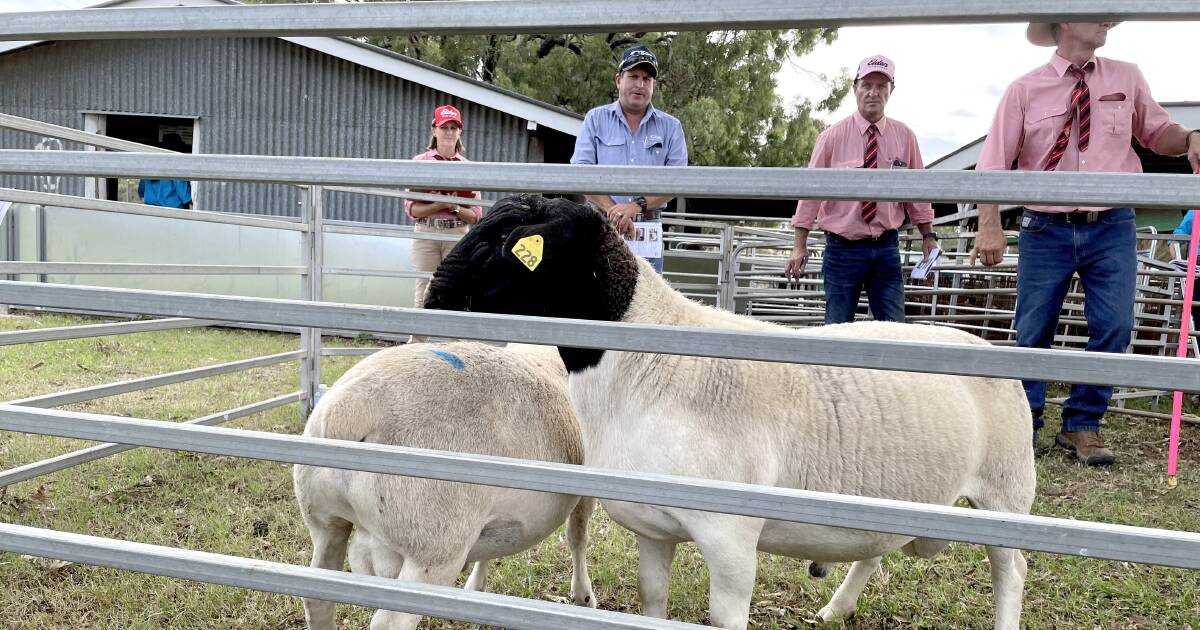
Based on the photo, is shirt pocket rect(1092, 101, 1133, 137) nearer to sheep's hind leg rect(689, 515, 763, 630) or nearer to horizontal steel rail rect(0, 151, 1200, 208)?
sheep's hind leg rect(689, 515, 763, 630)

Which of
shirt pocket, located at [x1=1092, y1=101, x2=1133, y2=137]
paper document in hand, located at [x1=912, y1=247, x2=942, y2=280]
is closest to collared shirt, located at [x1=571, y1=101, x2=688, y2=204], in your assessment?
paper document in hand, located at [x1=912, y1=247, x2=942, y2=280]

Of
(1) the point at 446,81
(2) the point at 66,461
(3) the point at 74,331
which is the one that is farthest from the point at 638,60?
(1) the point at 446,81

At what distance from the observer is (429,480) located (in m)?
2.47

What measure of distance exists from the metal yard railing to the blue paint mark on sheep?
1.28 m

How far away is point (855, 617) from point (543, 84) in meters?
18.1

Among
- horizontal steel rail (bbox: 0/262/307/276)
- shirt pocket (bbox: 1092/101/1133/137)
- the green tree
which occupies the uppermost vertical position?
the green tree

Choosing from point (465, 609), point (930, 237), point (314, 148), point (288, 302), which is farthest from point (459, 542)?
point (314, 148)

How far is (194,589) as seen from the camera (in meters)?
3.12

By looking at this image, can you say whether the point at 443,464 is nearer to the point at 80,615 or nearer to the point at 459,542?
the point at 459,542

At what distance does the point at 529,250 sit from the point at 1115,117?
3484 millimetres

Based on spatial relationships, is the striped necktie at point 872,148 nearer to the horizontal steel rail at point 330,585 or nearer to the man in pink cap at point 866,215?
the man in pink cap at point 866,215

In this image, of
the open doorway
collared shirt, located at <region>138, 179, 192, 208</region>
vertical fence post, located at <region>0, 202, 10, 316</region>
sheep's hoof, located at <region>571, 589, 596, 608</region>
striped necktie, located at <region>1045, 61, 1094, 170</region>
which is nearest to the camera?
sheep's hoof, located at <region>571, 589, 596, 608</region>

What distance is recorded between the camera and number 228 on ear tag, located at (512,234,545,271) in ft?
7.77

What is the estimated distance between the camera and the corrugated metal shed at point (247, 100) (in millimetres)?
13227
